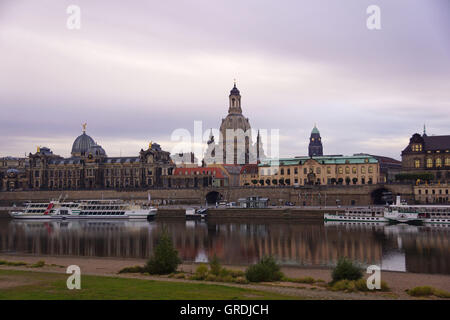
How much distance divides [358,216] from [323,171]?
110 feet

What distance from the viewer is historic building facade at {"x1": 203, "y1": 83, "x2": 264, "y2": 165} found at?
16688 centimetres

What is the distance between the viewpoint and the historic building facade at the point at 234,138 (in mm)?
166875

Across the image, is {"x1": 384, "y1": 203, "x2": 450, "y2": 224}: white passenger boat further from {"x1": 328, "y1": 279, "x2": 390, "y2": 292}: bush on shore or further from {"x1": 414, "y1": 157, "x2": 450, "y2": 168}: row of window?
{"x1": 328, "y1": 279, "x2": 390, "y2": 292}: bush on shore

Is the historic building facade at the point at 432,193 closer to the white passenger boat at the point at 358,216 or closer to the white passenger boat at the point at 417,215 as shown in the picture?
the white passenger boat at the point at 417,215

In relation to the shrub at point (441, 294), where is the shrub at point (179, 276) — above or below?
above

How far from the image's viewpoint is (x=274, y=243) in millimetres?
55000

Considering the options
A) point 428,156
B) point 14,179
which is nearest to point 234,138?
point 14,179

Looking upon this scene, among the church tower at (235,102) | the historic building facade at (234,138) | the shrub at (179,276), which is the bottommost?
the shrub at (179,276)

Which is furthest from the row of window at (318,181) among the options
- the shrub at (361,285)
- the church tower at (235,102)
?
the shrub at (361,285)

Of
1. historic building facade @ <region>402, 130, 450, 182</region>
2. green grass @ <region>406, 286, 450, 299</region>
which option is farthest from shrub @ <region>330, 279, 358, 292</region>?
historic building facade @ <region>402, 130, 450, 182</region>

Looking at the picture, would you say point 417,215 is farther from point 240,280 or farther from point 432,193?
point 240,280

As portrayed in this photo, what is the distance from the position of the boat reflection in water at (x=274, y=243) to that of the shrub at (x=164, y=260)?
10.8m

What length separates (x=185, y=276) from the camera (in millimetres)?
30469
